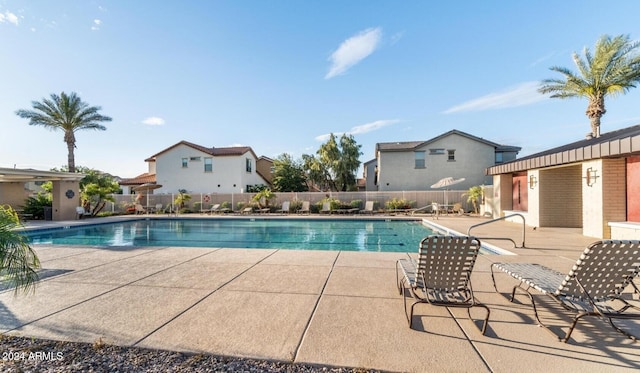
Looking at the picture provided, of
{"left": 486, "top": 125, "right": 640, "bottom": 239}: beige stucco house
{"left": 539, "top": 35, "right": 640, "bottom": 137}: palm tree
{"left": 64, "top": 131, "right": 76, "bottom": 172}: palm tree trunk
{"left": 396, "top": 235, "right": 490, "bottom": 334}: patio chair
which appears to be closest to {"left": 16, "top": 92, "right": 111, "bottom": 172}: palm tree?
{"left": 64, "top": 131, "right": 76, "bottom": 172}: palm tree trunk

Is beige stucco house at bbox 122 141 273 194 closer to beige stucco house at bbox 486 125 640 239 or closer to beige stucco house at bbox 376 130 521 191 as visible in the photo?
beige stucco house at bbox 376 130 521 191

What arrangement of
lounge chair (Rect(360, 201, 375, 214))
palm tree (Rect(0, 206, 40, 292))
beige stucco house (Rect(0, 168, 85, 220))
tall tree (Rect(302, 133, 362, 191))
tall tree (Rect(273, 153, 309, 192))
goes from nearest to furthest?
palm tree (Rect(0, 206, 40, 292)) < beige stucco house (Rect(0, 168, 85, 220)) < lounge chair (Rect(360, 201, 375, 214)) < tall tree (Rect(302, 133, 362, 191)) < tall tree (Rect(273, 153, 309, 192))

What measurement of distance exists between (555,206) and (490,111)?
37.0 feet

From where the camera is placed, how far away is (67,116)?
73.5ft

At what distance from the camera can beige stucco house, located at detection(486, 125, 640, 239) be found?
24.6ft

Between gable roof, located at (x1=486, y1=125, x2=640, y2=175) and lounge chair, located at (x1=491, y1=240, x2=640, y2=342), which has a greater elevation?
gable roof, located at (x1=486, y1=125, x2=640, y2=175)

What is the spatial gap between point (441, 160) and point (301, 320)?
24.0m

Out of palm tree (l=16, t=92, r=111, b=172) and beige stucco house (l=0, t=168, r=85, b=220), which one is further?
palm tree (l=16, t=92, r=111, b=172)

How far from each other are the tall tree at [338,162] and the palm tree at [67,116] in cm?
1998

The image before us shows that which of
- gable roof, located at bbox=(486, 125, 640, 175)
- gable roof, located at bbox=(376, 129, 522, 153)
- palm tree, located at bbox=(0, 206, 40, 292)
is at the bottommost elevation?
palm tree, located at bbox=(0, 206, 40, 292)

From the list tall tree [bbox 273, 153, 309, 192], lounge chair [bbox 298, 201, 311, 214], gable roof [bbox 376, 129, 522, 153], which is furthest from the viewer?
tall tree [bbox 273, 153, 309, 192]

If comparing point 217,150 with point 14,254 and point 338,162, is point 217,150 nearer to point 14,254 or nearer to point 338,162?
point 338,162

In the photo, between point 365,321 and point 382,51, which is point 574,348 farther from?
point 382,51

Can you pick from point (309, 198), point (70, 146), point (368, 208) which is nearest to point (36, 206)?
point (70, 146)
